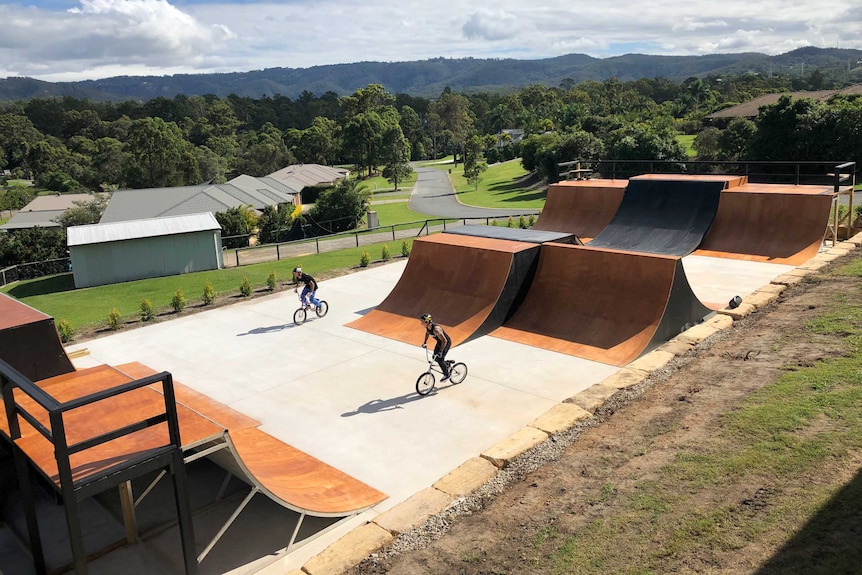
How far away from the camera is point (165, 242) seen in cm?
2397

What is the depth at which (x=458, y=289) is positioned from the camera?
15.2 m

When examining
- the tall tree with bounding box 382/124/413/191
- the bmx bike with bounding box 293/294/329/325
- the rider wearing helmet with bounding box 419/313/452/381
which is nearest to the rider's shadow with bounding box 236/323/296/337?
the bmx bike with bounding box 293/294/329/325

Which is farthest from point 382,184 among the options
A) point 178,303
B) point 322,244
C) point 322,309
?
point 322,309

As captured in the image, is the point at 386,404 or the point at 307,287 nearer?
the point at 386,404

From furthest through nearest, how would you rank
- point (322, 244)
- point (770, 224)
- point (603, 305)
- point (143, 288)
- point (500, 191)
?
1. point (500, 191)
2. point (322, 244)
3. point (143, 288)
4. point (770, 224)
5. point (603, 305)

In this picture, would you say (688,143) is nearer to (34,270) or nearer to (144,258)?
(144,258)

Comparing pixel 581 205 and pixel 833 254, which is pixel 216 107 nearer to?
pixel 581 205

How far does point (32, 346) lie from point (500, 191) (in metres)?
48.3

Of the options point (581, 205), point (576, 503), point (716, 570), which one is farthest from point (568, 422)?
point (581, 205)

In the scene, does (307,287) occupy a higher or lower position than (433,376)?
higher

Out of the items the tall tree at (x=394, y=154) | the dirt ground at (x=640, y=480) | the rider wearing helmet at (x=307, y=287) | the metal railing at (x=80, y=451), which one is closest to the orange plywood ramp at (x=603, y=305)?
the dirt ground at (x=640, y=480)

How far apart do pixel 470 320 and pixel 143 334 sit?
8.08 m

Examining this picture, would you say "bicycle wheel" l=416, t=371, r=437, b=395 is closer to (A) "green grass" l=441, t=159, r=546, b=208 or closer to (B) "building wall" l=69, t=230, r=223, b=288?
(B) "building wall" l=69, t=230, r=223, b=288

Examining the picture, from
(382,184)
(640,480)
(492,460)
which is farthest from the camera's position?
(382,184)
